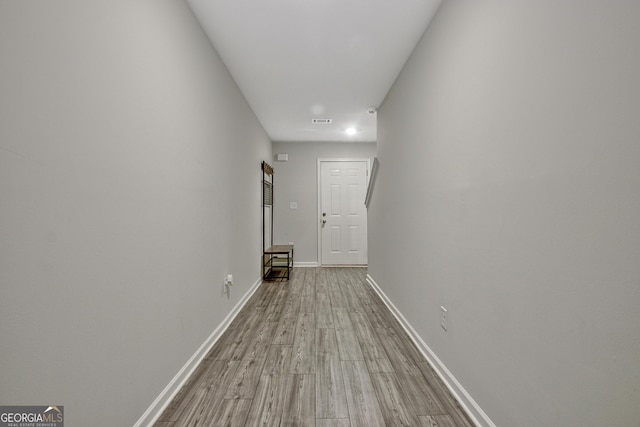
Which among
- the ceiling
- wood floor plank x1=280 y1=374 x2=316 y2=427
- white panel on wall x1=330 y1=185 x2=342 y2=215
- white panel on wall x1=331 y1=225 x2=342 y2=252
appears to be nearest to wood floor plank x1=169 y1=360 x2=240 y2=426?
wood floor plank x1=280 y1=374 x2=316 y2=427

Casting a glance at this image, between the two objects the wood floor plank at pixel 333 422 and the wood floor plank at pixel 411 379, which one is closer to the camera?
the wood floor plank at pixel 333 422

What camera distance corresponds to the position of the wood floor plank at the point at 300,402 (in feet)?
4.64

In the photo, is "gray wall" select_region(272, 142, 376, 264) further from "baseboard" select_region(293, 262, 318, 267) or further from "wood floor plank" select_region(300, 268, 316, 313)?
"wood floor plank" select_region(300, 268, 316, 313)

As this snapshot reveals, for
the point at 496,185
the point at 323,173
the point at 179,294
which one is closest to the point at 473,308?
the point at 496,185

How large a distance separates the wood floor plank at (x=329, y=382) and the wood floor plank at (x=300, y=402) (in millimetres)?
34

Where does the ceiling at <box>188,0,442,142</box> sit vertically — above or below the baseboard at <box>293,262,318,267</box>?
above

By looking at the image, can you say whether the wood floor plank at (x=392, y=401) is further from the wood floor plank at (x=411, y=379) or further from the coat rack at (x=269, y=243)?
the coat rack at (x=269, y=243)

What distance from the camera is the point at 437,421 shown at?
141cm

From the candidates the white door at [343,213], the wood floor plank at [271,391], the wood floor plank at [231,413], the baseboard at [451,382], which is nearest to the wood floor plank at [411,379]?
the baseboard at [451,382]

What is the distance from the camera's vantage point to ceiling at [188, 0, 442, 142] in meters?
1.93

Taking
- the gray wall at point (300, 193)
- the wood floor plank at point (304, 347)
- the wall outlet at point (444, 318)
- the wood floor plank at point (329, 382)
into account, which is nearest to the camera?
the wood floor plank at point (329, 382)

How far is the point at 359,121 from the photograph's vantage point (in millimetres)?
4359

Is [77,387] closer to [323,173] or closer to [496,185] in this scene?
[496,185]

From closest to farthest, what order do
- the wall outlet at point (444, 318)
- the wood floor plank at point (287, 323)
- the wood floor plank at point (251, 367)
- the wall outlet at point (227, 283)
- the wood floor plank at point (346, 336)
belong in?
the wood floor plank at point (251, 367) < the wall outlet at point (444, 318) < the wood floor plank at point (346, 336) < the wood floor plank at point (287, 323) < the wall outlet at point (227, 283)
